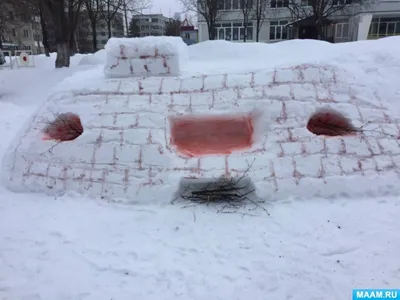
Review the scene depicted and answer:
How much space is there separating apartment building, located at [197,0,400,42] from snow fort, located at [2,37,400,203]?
2014 centimetres

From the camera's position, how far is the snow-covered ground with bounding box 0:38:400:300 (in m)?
2.91

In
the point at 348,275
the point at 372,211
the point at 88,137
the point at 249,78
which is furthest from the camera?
the point at 249,78

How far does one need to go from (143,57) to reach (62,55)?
11.8 m

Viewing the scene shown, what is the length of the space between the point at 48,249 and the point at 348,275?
2.81 metres

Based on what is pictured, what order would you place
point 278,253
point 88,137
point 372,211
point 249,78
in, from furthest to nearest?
1. point 249,78
2. point 88,137
3. point 372,211
4. point 278,253

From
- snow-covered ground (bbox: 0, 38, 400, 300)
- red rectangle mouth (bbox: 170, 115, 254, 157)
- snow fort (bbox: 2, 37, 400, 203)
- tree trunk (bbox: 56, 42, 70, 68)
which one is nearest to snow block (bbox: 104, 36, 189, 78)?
snow fort (bbox: 2, 37, 400, 203)

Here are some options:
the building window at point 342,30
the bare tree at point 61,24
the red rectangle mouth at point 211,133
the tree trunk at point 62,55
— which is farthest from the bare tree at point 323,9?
the red rectangle mouth at point 211,133

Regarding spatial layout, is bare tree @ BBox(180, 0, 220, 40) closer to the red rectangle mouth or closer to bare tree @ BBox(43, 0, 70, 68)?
bare tree @ BBox(43, 0, 70, 68)

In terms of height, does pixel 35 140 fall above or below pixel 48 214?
above

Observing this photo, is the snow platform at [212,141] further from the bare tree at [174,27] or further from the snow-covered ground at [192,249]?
the bare tree at [174,27]

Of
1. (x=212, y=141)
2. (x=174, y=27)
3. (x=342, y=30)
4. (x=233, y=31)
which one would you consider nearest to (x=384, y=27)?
(x=342, y=30)

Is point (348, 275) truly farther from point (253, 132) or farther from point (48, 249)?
point (48, 249)

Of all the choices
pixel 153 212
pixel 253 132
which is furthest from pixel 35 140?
pixel 253 132

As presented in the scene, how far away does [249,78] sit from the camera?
502cm
